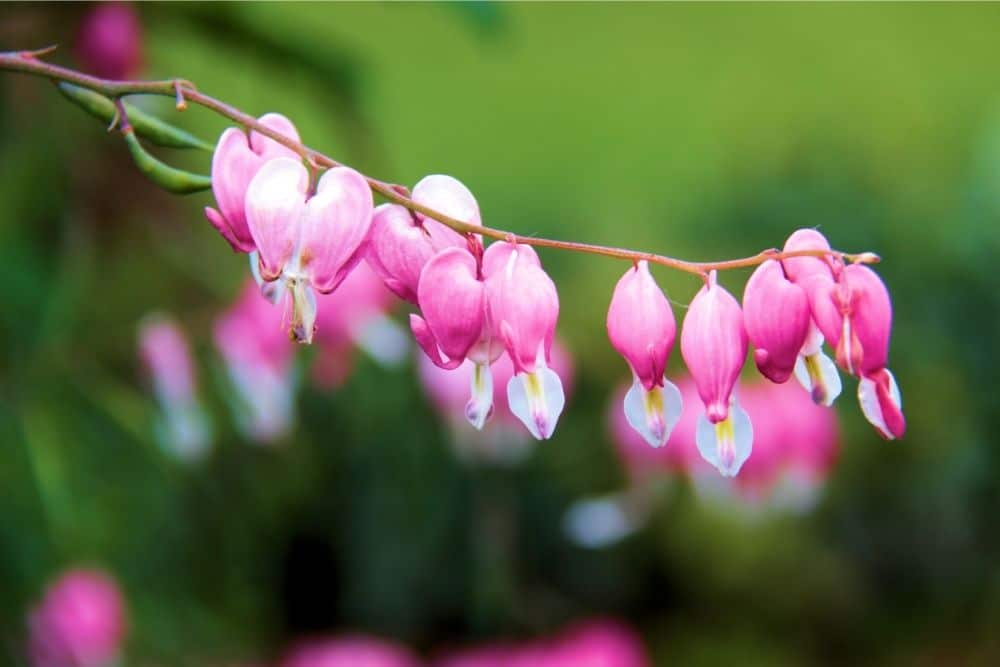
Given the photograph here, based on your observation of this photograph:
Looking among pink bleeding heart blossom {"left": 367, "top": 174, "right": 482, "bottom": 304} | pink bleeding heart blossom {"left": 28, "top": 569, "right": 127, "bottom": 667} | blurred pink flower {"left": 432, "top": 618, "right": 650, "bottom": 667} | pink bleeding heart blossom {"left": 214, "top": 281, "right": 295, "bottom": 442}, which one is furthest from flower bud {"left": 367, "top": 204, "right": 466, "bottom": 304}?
blurred pink flower {"left": 432, "top": 618, "right": 650, "bottom": 667}

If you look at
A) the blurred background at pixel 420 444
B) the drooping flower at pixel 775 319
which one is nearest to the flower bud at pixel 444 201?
the drooping flower at pixel 775 319

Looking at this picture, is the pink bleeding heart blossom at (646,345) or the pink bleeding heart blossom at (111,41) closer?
the pink bleeding heart blossom at (646,345)

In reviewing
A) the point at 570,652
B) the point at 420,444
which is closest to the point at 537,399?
the point at 570,652

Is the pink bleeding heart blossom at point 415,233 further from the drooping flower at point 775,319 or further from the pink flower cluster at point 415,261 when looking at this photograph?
the drooping flower at point 775,319

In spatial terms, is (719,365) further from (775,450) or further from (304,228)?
(775,450)

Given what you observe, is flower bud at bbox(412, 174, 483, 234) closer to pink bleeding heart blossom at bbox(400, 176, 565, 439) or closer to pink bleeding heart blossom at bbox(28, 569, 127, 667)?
pink bleeding heart blossom at bbox(400, 176, 565, 439)

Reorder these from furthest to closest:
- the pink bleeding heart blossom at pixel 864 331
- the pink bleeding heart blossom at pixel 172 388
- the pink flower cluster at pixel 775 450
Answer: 1. the pink flower cluster at pixel 775 450
2. the pink bleeding heart blossom at pixel 172 388
3. the pink bleeding heart blossom at pixel 864 331
